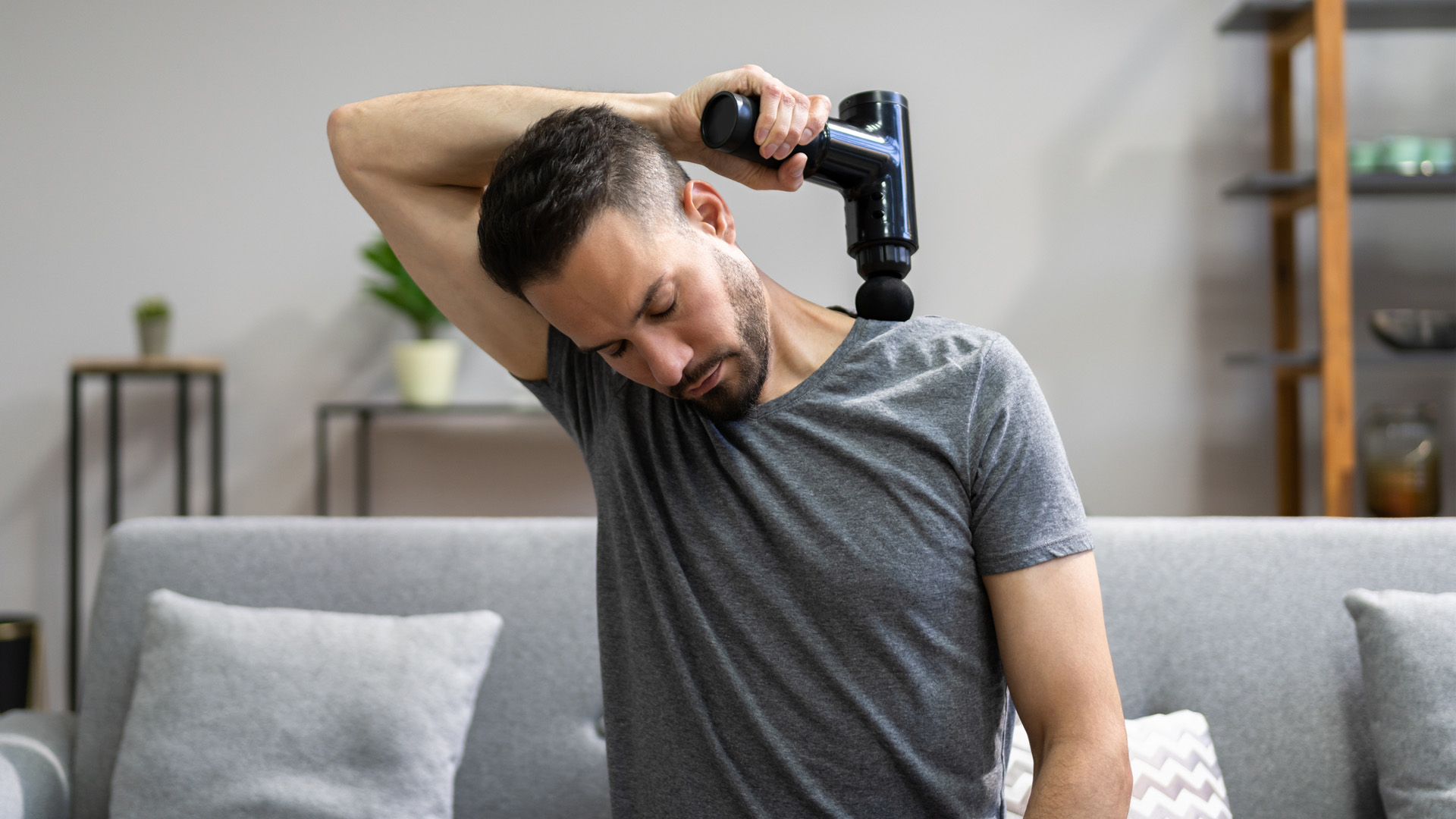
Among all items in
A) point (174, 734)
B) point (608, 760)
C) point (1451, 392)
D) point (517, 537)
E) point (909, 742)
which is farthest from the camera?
point (1451, 392)

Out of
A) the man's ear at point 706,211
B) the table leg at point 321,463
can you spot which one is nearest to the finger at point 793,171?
the man's ear at point 706,211

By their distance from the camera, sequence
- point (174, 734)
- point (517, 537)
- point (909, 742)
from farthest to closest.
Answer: point (517, 537) < point (174, 734) < point (909, 742)

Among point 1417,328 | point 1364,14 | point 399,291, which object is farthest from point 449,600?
point 1364,14

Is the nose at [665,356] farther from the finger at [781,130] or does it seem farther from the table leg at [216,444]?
the table leg at [216,444]

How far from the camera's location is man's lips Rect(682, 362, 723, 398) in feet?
2.94

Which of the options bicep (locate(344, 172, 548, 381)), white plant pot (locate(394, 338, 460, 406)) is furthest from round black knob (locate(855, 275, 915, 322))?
white plant pot (locate(394, 338, 460, 406))

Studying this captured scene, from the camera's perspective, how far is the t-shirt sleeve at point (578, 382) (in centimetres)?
103

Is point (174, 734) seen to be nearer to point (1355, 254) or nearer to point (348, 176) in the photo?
point (348, 176)

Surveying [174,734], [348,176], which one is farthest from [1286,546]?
[174,734]

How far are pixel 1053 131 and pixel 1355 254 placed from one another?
0.85m

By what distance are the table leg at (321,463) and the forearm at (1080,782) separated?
2.23 m

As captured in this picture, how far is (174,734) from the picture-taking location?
1.31 metres

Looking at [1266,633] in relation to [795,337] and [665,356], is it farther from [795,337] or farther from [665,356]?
[665,356]

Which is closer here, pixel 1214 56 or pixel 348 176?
pixel 348 176
